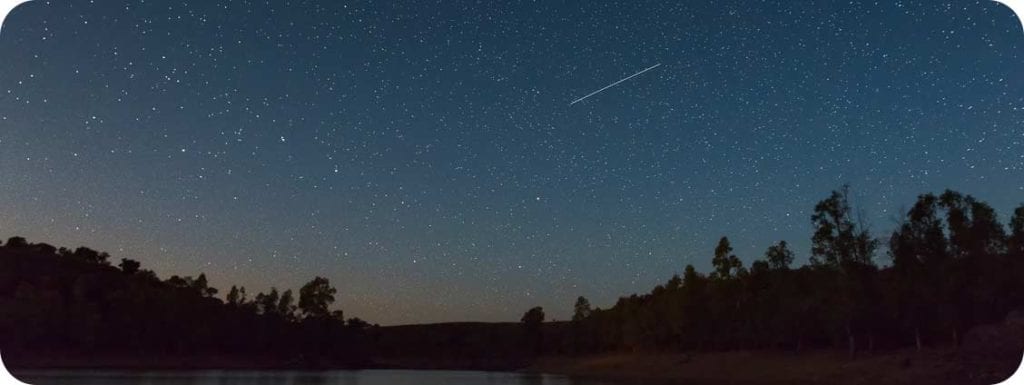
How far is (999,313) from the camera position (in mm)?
26750

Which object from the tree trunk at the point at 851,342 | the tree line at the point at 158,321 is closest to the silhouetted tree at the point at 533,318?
the tree line at the point at 158,321

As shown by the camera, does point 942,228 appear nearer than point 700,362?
Yes

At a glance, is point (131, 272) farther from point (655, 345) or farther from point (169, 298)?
point (655, 345)

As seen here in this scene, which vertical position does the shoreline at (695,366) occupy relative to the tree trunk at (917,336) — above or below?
below

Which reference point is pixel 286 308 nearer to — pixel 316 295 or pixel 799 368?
pixel 316 295

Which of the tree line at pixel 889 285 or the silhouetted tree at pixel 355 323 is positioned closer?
the tree line at pixel 889 285

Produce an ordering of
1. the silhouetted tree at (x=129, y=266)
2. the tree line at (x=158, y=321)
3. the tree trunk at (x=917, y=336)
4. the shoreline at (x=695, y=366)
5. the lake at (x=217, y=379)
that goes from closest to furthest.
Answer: the shoreline at (x=695, y=366), the lake at (x=217, y=379), the tree trunk at (x=917, y=336), the tree line at (x=158, y=321), the silhouetted tree at (x=129, y=266)

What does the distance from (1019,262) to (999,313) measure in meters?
1.84

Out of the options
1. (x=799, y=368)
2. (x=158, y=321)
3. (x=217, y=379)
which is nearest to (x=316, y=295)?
(x=217, y=379)

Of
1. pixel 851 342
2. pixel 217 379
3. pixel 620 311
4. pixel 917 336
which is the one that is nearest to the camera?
Answer: pixel 917 336

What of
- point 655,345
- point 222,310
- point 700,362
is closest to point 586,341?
point 655,345

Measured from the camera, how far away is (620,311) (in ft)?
168

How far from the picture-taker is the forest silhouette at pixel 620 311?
27.6 meters

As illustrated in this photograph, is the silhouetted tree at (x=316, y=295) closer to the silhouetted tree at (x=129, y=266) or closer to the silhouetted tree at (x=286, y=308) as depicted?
the silhouetted tree at (x=286, y=308)
